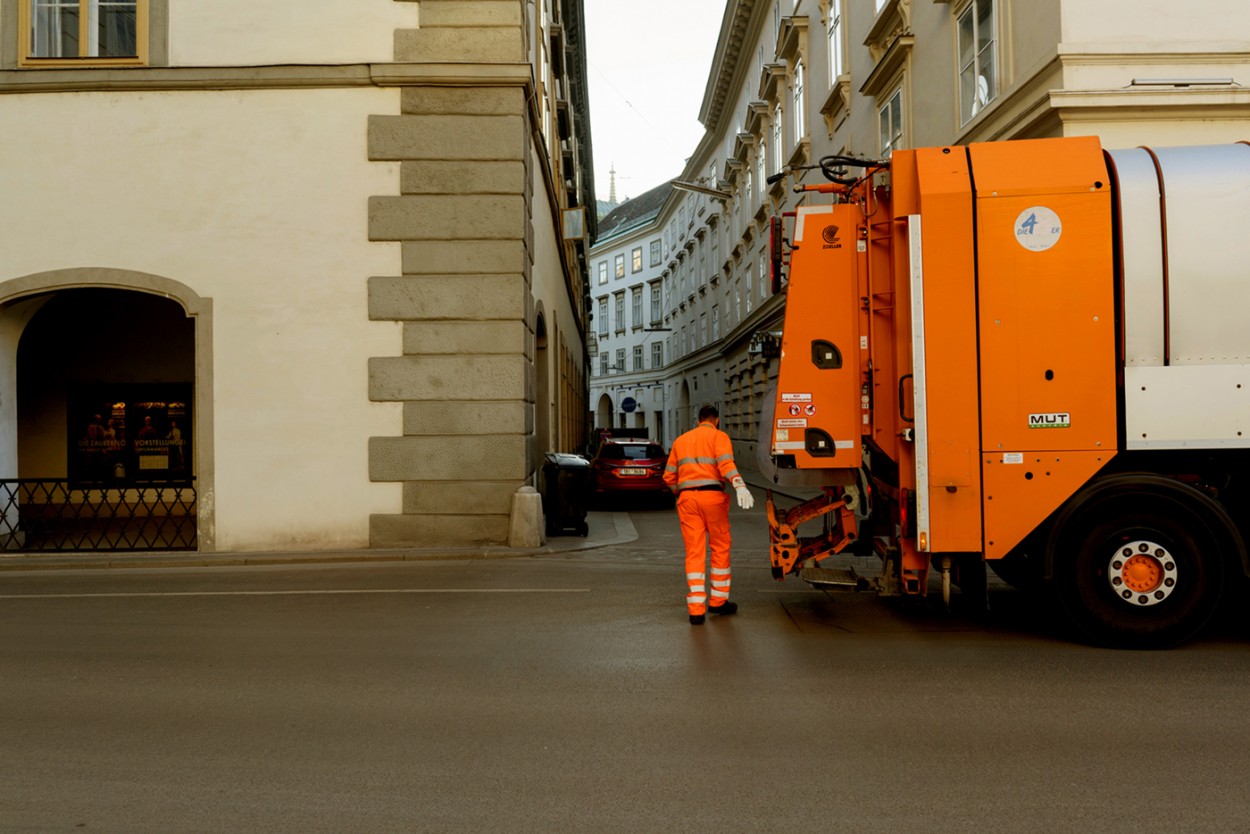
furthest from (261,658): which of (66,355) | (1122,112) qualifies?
(66,355)

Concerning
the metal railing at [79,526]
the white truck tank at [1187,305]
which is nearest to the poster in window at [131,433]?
the metal railing at [79,526]

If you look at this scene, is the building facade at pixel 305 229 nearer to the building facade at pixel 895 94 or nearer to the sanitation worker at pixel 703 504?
the building facade at pixel 895 94

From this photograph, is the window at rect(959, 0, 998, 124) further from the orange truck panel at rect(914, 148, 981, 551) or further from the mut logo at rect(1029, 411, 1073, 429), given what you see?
the mut logo at rect(1029, 411, 1073, 429)

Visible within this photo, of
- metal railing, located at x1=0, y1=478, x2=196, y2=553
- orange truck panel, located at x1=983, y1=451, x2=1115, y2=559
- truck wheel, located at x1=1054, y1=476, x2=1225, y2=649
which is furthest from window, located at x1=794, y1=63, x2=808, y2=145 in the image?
truck wheel, located at x1=1054, y1=476, x2=1225, y2=649

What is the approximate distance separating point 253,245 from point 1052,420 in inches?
384

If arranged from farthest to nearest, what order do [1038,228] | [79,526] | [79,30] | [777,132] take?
1. [777,132]
2. [79,526]
3. [79,30]
4. [1038,228]

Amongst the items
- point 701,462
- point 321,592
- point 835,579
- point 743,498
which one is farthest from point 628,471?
point 835,579

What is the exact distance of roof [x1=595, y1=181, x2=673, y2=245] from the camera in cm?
7123

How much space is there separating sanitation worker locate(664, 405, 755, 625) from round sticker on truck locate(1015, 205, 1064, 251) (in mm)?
2629

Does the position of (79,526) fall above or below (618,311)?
below

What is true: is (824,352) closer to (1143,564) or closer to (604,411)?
(1143,564)

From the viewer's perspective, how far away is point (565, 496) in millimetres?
13750

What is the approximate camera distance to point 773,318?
102ft

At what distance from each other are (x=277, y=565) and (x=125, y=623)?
3.64 meters
